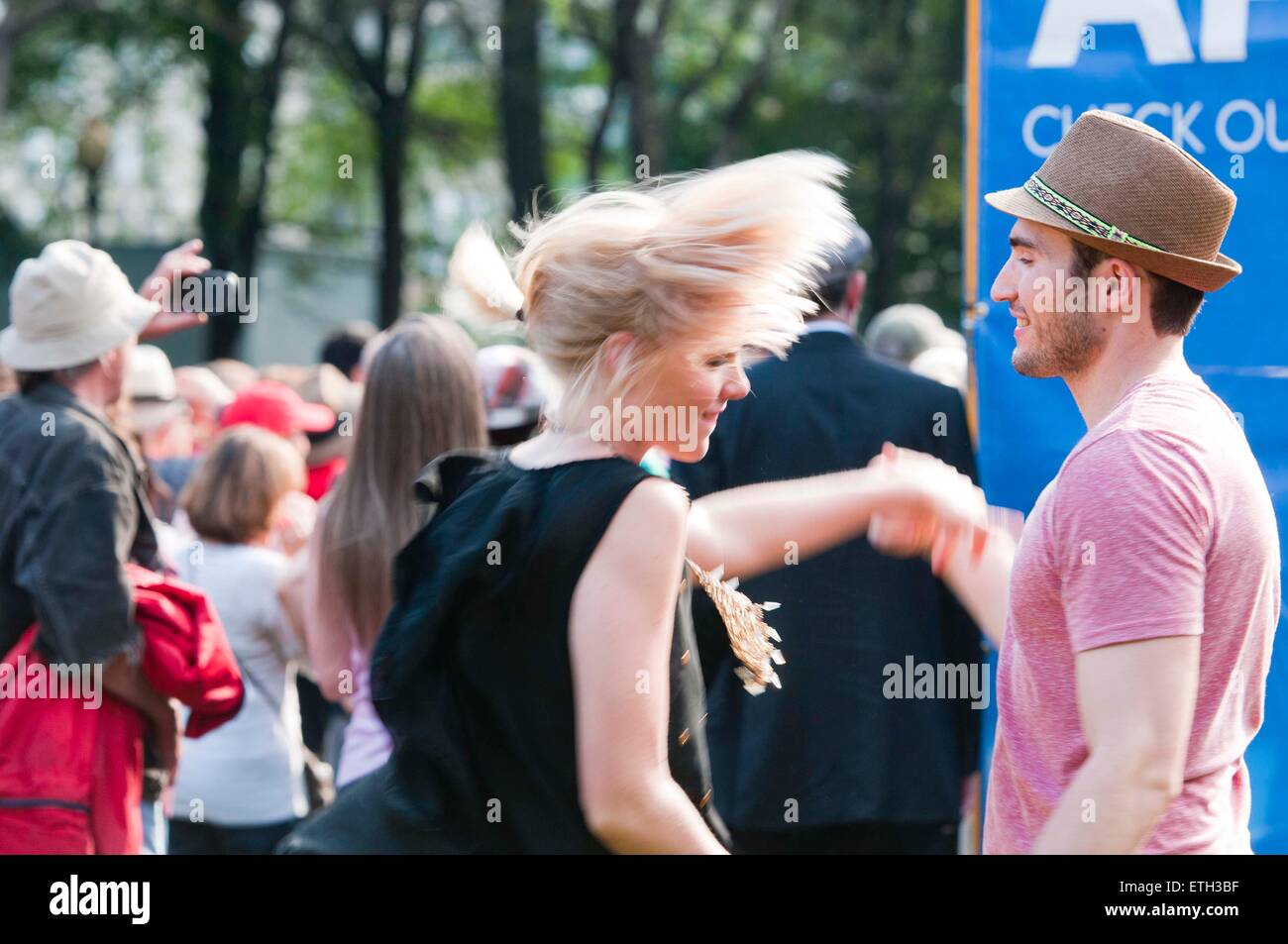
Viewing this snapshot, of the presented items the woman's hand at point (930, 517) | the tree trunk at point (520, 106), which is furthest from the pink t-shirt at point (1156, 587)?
the tree trunk at point (520, 106)

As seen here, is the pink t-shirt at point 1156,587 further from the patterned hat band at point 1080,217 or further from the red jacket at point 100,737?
the red jacket at point 100,737

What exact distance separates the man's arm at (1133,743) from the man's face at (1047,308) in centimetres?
52

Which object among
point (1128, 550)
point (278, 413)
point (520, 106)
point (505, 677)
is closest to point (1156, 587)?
point (1128, 550)

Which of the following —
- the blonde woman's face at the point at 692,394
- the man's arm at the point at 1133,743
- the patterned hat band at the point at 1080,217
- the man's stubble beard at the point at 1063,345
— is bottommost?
the man's arm at the point at 1133,743

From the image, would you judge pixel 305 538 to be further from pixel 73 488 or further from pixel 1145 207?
pixel 1145 207

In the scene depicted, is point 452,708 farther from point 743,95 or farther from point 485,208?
point 485,208

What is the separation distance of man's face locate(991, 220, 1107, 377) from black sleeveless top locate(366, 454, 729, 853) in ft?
2.27

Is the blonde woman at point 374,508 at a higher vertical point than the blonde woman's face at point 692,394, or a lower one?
lower

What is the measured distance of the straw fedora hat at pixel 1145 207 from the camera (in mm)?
2396

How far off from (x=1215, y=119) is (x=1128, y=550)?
172 cm

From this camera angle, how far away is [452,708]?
7.43 feet

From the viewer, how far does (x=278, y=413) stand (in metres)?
5.62

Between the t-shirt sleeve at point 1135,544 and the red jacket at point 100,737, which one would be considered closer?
the t-shirt sleeve at point 1135,544

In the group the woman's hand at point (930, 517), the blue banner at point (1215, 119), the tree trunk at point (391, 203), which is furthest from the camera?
the tree trunk at point (391, 203)
